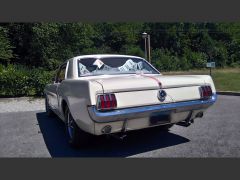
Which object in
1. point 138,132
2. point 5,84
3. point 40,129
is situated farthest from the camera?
point 5,84

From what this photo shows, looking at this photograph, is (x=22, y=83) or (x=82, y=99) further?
(x=22, y=83)

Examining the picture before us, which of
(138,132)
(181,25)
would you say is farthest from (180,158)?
(181,25)

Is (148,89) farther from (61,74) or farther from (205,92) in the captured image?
(61,74)

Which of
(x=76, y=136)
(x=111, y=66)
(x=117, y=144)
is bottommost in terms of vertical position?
(x=117, y=144)

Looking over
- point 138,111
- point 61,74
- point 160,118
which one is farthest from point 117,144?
point 61,74

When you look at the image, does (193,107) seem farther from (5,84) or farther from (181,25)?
(181,25)

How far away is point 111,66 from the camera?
523cm

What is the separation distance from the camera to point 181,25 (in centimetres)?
6594

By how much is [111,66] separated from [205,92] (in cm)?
179

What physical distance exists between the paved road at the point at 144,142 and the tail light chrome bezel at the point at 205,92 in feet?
2.70

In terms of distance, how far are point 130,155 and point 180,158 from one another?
2.47 feet

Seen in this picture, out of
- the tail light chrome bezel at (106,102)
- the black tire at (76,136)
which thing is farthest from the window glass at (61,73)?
the tail light chrome bezel at (106,102)

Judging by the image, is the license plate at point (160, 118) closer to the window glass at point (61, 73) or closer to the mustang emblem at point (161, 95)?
the mustang emblem at point (161, 95)

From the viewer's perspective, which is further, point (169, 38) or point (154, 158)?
point (169, 38)
